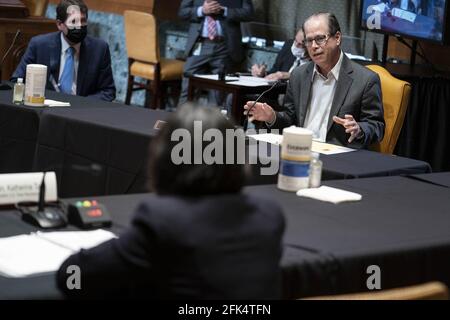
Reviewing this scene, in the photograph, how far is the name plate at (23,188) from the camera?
261 centimetres

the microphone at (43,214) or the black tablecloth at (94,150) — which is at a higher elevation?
the microphone at (43,214)

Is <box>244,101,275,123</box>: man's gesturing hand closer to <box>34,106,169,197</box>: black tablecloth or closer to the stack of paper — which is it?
the stack of paper

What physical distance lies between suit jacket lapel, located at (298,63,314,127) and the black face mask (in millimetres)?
1551

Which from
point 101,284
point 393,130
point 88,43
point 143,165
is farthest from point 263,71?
point 101,284

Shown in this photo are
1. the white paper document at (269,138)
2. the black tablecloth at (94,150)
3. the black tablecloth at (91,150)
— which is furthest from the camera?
the black tablecloth at (94,150)

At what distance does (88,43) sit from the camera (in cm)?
557

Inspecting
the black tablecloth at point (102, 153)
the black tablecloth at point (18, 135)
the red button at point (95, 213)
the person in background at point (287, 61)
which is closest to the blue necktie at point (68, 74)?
the black tablecloth at point (18, 135)

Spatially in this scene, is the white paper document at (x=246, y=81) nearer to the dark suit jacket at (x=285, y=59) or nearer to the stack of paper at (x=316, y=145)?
the dark suit jacket at (x=285, y=59)

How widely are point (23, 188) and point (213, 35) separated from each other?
227 inches

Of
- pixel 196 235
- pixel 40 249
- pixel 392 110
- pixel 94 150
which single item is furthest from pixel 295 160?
pixel 392 110

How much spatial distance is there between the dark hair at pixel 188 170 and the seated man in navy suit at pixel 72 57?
3.67m

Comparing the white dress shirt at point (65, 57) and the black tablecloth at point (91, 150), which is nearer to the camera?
the black tablecloth at point (91, 150)

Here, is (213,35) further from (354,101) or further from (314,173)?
(314,173)

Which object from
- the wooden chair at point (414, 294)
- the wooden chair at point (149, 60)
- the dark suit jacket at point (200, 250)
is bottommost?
the wooden chair at point (149, 60)
